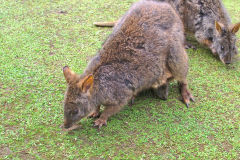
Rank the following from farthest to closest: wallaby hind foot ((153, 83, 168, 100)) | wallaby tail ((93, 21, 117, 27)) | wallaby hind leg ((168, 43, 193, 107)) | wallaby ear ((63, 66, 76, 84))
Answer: wallaby tail ((93, 21, 117, 27))
wallaby hind foot ((153, 83, 168, 100))
wallaby hind leg ((168, 43, 193, 107))
wallaby ear ((63, 66, 76, 84))

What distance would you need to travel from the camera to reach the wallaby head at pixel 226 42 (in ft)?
16.7

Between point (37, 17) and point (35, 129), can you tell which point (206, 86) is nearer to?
point (35, 129)

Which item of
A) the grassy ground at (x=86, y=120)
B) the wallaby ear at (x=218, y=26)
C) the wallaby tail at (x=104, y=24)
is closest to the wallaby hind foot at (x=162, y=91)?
the grassy ground at (x=86, y=120)

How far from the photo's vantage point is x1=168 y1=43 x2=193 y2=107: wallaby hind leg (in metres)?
3.96

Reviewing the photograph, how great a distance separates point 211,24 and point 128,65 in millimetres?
2586

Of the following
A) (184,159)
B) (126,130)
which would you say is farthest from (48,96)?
(184,159)

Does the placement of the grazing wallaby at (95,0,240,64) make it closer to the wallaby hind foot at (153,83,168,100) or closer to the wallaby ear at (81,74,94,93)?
the wallaby hind foot at (153,83,168,100)

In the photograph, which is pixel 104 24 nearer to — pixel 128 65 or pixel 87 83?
pixel 128 65

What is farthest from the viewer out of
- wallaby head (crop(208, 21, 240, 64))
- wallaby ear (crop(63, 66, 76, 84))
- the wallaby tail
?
the wallaby tail

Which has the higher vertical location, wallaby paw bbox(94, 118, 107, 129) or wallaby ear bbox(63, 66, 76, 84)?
wallaby ear bbox(63, 66, 76, 84)

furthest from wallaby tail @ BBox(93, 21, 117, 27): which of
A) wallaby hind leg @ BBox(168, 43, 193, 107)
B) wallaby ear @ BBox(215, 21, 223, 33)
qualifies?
wallaby hind leg @ BBox(168, 43, 193, 107)

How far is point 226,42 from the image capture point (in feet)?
16.9

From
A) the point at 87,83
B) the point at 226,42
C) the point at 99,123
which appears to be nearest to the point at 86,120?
the point at 99,123

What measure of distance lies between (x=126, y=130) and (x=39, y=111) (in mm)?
1175
